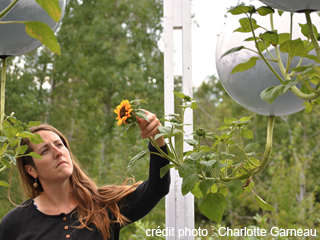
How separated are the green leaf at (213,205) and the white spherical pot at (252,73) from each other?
0.20m

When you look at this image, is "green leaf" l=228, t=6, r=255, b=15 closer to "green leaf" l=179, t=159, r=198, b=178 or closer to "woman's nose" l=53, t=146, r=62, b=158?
"green leaf" l=179, t=159, r=198, b=178

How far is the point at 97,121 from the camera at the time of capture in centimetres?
435

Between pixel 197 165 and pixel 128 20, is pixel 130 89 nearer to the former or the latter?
pixel 128 20

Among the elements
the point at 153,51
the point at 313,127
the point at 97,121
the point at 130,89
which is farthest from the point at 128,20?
the point at 313,127

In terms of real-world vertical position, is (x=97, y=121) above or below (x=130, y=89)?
below

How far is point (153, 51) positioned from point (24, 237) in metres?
3.63

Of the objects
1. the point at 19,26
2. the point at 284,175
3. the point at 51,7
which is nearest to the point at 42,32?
the point at 51,7

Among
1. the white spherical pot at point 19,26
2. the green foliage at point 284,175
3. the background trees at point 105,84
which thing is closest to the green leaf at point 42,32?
the white spherical pot at point 19,26

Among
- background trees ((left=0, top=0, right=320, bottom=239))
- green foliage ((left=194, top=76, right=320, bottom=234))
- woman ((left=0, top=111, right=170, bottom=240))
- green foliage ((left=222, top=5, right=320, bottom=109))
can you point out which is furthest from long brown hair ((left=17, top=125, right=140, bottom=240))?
background trees ((left=0, top=0, right=320, bottom=239))

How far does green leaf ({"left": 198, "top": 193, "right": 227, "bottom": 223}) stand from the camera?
2.35 ft

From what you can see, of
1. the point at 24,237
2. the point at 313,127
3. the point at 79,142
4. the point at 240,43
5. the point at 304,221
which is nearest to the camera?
the point at 240,43

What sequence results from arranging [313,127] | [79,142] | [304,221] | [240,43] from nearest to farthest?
[240,43] < [304,221] < [79,142] < [313,127]

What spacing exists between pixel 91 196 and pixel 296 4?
101cm

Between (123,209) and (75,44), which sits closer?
(123,209)
